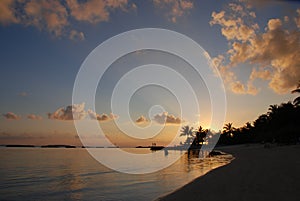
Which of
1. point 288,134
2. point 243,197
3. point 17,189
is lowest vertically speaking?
point 17,189

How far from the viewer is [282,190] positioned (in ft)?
33.9

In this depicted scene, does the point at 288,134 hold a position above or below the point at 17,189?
above

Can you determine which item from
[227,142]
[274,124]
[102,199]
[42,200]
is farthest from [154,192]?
[227,142]

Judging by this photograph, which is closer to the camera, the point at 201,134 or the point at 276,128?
the point at 276,128

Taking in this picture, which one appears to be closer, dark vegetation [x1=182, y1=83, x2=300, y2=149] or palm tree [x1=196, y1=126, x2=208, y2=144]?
dark vegetation [x1=182, y1=83, x2=300, y2=149]

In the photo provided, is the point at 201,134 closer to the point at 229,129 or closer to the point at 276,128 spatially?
the point at 229,129

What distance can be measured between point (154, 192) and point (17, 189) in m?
8.93

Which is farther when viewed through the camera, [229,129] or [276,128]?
[229,129]

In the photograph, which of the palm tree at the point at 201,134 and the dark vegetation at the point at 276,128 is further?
the palm tree at the point at 201,134

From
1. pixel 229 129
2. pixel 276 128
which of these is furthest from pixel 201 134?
pixel 276 128

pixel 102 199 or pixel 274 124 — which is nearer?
pixel 102 199

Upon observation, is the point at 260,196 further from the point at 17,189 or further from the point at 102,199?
the point at 17,189

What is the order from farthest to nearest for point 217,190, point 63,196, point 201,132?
1. point 201,132
2. point 63,196
3. point 217,190

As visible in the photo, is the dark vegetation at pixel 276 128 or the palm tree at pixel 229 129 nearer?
the dark vegetation at pixel 276 128
